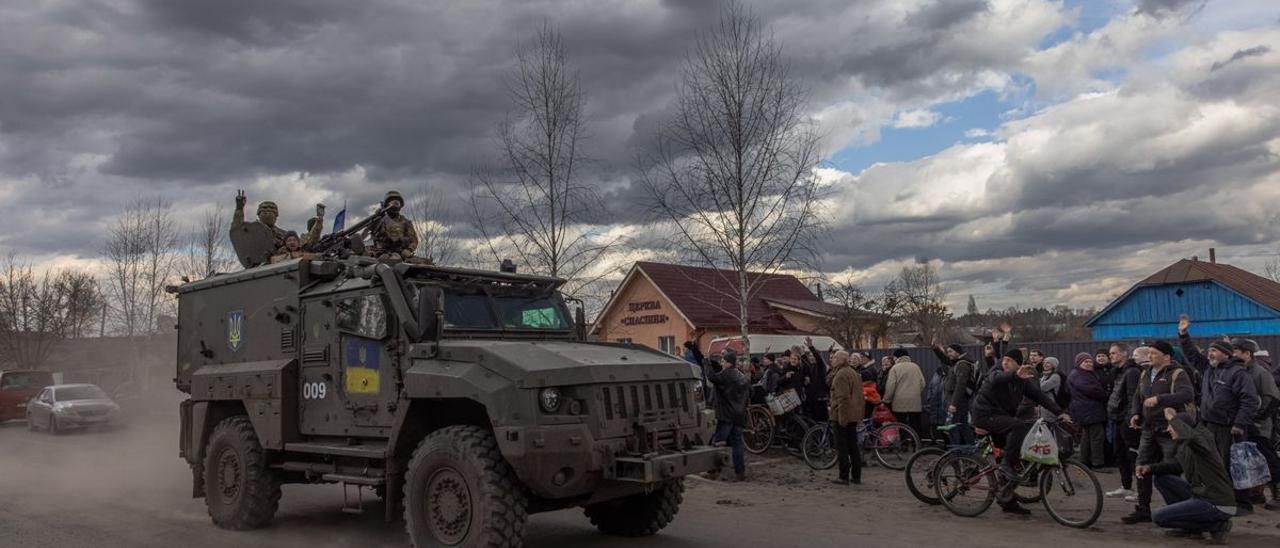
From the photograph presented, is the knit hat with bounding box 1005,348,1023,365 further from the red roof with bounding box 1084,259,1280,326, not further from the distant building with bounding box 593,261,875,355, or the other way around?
the red roof with bounding box 1084,259,1280,326

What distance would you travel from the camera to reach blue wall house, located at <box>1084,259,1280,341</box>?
32.0m

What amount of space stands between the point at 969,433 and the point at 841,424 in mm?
2749

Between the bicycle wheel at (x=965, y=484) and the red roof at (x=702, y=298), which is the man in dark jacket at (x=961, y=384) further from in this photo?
the red roof at (x=702, y=298)

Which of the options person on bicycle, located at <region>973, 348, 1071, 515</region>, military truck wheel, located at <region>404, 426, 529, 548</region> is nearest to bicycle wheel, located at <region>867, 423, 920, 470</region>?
person on bicycle, located at <region>973, 348, 1071, 515</region>

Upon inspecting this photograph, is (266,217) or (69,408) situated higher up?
(266,217)

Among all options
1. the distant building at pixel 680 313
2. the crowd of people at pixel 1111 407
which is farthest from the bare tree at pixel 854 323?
the crowd of people at pixel 1111 407

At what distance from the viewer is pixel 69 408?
2320 centimetres

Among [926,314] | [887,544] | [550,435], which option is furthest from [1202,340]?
[926,314]

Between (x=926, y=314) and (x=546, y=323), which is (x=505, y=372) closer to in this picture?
(x=546, y=323)

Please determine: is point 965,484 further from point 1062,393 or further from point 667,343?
point 667,343

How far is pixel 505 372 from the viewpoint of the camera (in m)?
7.12

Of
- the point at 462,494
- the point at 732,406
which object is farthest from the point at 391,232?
the point at 732,406

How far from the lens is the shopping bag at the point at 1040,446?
9430mm

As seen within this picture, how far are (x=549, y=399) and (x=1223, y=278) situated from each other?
34.0 m
